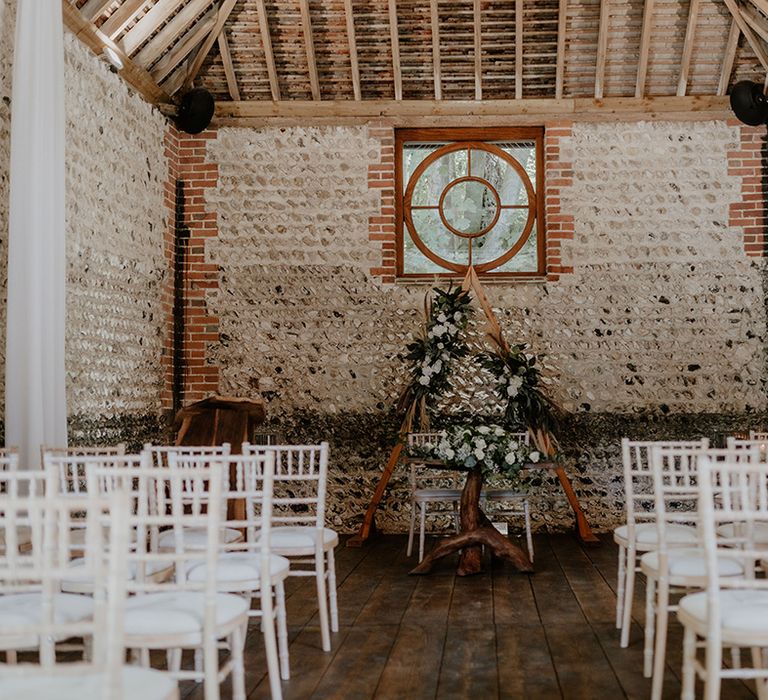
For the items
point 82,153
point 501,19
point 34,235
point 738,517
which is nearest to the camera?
point 738,517

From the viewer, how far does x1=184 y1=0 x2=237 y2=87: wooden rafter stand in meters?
7.46

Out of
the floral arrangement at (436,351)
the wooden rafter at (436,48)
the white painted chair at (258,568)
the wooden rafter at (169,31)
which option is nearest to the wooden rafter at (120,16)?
the wooden rafter at (169,31)

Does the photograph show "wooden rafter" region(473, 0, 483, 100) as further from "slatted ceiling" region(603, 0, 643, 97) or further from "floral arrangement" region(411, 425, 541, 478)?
"floral arrangement" region(411, 425, 541, 478)

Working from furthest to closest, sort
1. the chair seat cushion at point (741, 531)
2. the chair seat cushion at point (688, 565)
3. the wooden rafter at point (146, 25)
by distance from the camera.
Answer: the wooden rafter at point (146, 25), the chair seat cushion at point (741, 531), the chair seat cushion at point (688, 565)

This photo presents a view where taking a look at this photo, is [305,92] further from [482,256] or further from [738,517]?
[738,517]

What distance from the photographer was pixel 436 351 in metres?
7.21

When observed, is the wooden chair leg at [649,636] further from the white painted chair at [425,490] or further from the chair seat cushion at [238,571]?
the white painted chair at [425,490]

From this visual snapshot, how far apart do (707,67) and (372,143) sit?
112 inches

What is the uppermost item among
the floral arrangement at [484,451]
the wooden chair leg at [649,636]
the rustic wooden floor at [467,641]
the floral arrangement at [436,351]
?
the floral arrangement at [436,351]

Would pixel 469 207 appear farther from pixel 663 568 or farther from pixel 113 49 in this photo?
pixel 663 568

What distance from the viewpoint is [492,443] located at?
19.4ft

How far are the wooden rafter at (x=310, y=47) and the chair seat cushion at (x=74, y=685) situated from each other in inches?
245

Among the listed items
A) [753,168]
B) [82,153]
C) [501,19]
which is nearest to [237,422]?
[82,153]

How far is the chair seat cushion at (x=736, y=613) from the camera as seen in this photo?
2631mm
